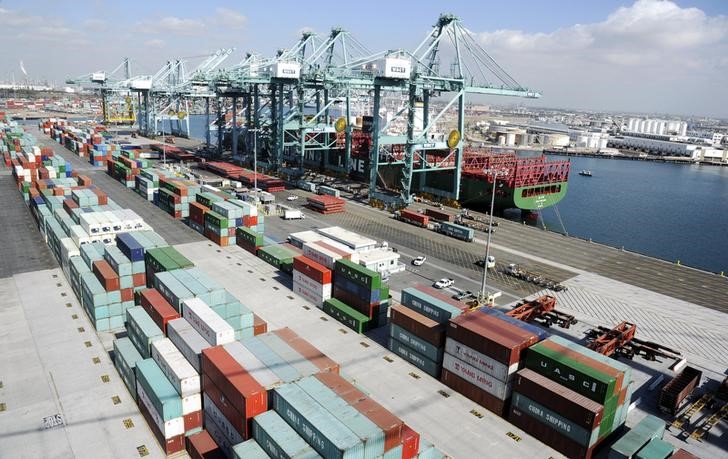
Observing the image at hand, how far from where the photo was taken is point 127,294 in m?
38.6

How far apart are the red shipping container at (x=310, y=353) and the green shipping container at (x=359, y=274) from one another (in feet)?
34.7

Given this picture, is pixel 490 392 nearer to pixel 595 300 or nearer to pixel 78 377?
pixel 595 300

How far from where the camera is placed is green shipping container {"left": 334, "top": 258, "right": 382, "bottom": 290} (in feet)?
125

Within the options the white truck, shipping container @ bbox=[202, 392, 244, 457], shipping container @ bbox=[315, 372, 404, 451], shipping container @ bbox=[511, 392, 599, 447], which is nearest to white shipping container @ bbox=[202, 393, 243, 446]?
shipping container @ bbox=[202, 392, 244, 457]

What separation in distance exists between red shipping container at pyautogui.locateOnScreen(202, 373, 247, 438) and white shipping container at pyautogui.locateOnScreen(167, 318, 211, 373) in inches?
49.9

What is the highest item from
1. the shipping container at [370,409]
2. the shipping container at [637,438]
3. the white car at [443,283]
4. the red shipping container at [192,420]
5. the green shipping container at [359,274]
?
the green shipping container at [359,274]

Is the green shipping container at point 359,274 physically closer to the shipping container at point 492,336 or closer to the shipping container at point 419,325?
the shipping container at point 419,325

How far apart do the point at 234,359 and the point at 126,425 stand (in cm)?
795

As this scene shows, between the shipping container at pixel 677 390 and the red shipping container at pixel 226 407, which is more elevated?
the red shipping container at pixel 226 407

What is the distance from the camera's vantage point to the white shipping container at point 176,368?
25.3 metres

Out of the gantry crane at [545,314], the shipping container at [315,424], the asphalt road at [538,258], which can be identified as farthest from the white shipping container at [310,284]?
the shipping container at [315,424]

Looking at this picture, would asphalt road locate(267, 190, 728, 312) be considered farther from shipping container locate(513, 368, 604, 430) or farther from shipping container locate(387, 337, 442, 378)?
shipping container locate(513, 368, 604, 430)

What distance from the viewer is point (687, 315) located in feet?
145

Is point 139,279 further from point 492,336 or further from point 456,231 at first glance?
point 456,231
